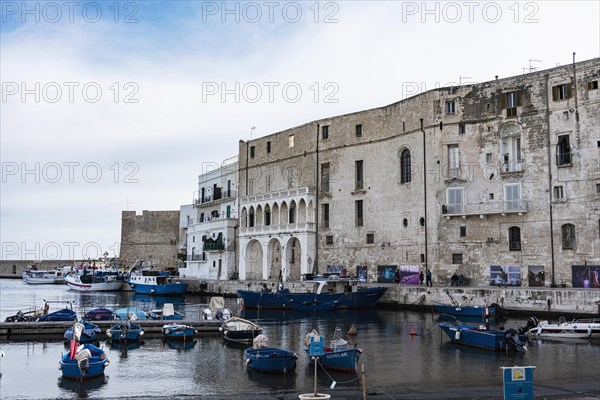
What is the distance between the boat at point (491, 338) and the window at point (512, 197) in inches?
579

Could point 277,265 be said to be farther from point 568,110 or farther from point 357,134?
point 568,110

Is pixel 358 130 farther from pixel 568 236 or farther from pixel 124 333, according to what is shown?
pixel 124 333

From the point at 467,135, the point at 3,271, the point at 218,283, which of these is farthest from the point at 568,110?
the point at 3,271

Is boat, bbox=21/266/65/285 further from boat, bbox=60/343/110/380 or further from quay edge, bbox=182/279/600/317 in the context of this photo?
boat, bbox=60/343/110/380

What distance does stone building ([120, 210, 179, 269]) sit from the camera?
77.3 metres

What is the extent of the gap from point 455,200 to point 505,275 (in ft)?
18.3

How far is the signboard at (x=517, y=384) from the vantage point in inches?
451

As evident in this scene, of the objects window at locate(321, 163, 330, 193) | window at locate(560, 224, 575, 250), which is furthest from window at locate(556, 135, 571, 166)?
window at locate(321, 163, 330, 193)

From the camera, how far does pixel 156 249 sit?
77.5m

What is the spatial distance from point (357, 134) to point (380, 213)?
6.51m

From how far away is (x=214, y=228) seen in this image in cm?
5747

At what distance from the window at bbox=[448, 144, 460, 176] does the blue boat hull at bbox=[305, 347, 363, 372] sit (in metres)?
23.3

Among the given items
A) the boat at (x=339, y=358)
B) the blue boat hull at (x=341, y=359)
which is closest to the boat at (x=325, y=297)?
the boat at (x=339, y=358)

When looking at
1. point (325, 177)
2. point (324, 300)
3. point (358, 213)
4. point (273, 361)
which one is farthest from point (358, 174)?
point (273, 361)
